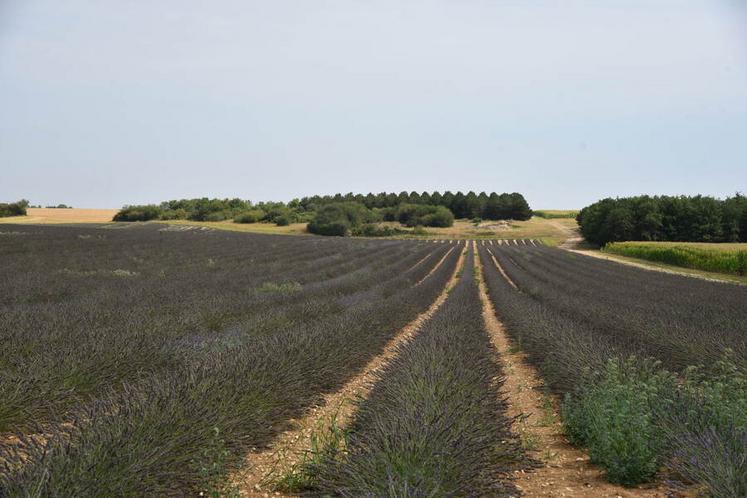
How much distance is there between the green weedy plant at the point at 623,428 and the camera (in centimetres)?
334

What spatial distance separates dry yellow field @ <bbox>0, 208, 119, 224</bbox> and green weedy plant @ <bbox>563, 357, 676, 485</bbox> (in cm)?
6595

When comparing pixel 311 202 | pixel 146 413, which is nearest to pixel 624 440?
pixel 146 413

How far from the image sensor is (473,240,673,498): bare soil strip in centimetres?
330

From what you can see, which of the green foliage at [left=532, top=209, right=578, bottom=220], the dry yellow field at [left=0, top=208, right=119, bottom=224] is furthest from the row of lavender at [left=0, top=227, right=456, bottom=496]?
the green foliage at [left=532, top=209, right=578, bottom=220]

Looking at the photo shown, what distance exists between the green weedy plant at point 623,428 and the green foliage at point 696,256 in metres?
31.3

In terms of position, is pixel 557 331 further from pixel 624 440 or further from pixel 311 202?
pixel 311 202

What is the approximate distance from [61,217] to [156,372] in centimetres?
7433

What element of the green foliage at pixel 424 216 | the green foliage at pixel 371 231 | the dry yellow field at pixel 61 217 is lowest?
the green foliage at pixel 371 231

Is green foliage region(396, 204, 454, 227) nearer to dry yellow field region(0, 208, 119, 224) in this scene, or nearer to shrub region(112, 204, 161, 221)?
shrub region(112, 204, 161, 221)

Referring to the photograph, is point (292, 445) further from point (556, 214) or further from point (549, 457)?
point (556, 214)

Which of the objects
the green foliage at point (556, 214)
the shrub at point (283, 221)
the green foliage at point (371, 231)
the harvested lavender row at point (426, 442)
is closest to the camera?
the harvested lavender row at point (426, 442)

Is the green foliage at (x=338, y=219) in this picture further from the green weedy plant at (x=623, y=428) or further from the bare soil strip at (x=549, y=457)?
the green weedy plant at (x=623, y=428)

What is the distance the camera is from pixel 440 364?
4918 mm

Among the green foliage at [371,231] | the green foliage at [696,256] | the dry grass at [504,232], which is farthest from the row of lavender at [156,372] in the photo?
the green foliage at [371,231]
